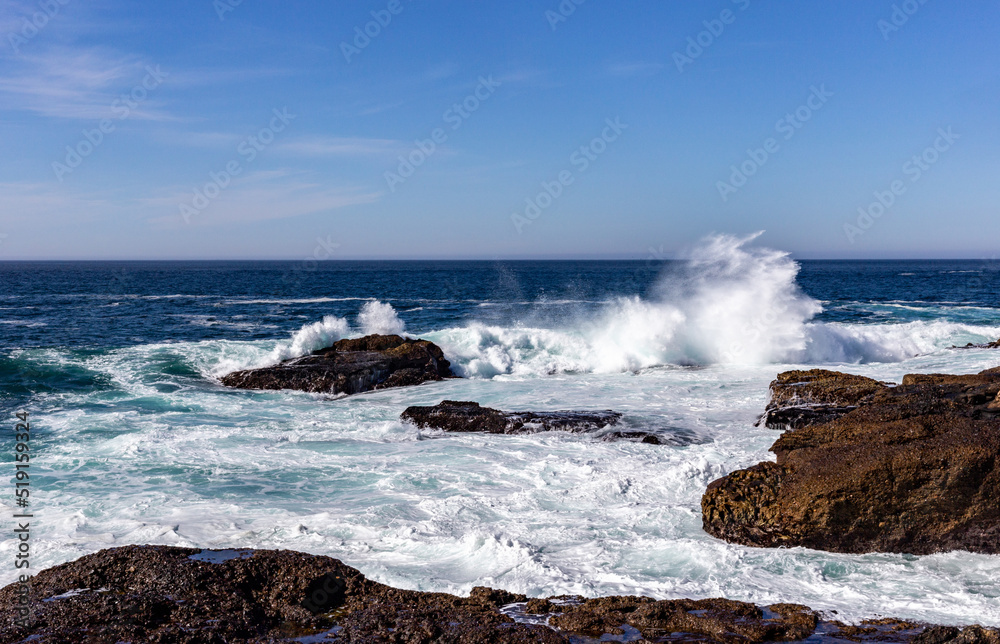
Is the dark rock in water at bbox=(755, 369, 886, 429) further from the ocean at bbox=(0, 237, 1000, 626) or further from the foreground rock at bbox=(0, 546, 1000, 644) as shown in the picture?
the foreground rock at bbox=(0, 546, 1000, 644)

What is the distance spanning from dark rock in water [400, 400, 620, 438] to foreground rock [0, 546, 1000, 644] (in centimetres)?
616

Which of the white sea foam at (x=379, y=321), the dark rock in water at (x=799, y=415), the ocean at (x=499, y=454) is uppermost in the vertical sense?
the white sea foam at (x=379, y=321)

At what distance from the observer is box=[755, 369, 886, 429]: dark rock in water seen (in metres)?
11.2

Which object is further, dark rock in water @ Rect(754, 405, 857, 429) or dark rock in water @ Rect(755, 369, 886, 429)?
dark rock in water @ Rect(755, 369, 886, 429)

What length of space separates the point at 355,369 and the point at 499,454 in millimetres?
7352

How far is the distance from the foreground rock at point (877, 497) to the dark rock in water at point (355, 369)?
36.0 feet

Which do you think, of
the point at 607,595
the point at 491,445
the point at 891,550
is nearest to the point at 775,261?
the point at 491,445

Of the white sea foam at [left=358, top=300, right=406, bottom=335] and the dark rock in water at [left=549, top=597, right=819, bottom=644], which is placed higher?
the white sea foam at [left=358, top=300, right=406, bottom=335]

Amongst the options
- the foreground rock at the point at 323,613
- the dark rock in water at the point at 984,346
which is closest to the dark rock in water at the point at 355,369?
the foreground rock at the point at 323,613

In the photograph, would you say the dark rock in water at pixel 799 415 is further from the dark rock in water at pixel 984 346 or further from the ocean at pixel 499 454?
the dark rock in water at pixel 984 346

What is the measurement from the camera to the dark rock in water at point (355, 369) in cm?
1658

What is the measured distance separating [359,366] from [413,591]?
466 inches

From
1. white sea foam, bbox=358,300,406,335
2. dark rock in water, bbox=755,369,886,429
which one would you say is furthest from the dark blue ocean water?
dark rock in water, bbox=755,369,886,429

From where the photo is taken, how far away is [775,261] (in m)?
23.5
